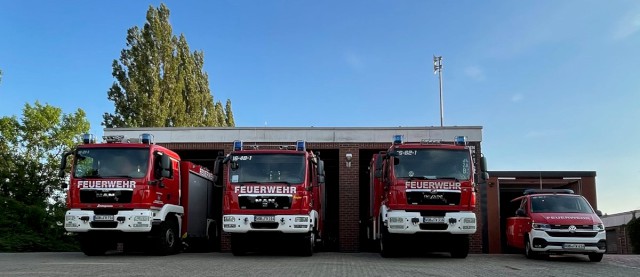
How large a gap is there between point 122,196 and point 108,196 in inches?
13.0

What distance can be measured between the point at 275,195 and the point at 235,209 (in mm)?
1021

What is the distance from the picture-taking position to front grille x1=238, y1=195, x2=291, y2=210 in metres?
14.6

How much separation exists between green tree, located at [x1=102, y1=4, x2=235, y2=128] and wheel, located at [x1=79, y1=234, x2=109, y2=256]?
63.2ft

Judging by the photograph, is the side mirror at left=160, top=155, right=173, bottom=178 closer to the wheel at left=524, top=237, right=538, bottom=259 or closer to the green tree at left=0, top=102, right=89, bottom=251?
the wheel at left=524, top=237, right=538, bottom=259

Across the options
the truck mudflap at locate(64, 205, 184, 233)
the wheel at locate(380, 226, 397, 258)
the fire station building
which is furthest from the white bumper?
the truck mudflap at locate(64, 205, 184, 233)

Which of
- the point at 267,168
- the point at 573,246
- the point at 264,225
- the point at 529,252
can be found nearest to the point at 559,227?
the point at 573,246

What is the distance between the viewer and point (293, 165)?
1513cm

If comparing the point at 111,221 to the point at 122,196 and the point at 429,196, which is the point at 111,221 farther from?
the point at 429,196

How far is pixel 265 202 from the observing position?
14648 mm

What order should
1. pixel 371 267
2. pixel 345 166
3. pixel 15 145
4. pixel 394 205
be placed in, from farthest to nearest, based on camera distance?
pixel 15 145
pixel 345 166
pixel 394 205
pixel 371 267

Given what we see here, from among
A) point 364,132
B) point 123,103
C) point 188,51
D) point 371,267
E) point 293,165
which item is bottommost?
point 371,267

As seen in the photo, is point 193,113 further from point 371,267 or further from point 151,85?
point 371,267

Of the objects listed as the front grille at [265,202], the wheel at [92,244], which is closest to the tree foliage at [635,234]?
the front grille at [265,202]


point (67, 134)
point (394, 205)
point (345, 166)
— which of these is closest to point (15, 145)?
point (67, 134)
